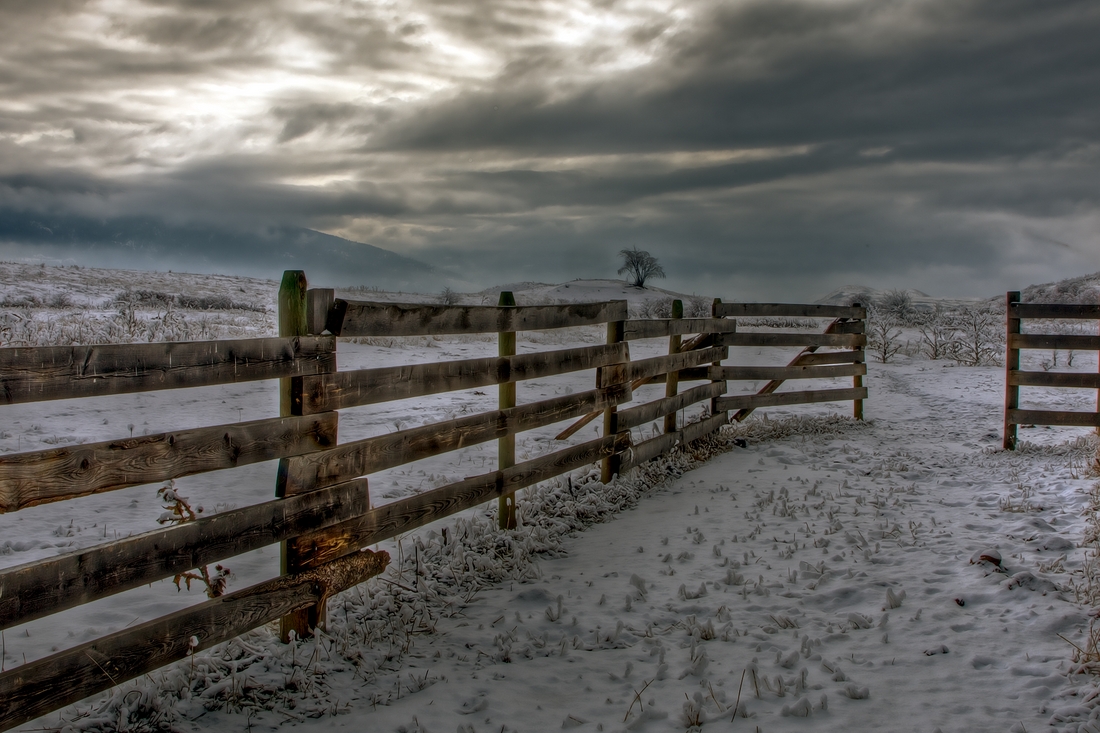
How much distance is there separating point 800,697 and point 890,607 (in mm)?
1461

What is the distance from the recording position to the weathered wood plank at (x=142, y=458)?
287 centimetres

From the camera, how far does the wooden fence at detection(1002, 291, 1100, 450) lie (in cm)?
952

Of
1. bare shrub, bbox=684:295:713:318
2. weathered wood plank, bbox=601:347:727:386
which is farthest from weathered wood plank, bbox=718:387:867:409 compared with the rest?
bare shrub, bbox=684:295:713:318

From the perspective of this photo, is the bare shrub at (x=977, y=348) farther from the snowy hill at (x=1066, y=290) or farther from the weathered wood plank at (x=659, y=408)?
the snowy hill at (x=1066, y=290)

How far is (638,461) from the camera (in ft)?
27.2

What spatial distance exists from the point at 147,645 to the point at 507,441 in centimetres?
330

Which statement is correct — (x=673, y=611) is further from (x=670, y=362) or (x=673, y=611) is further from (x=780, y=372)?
(x=780, y=372)

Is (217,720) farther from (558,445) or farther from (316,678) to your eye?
(558,445)

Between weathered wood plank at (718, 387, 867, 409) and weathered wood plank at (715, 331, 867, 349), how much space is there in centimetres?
87

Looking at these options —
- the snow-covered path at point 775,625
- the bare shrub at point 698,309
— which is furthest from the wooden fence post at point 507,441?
the bare shrub at point 698,309

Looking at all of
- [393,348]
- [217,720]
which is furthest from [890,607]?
[393,348]

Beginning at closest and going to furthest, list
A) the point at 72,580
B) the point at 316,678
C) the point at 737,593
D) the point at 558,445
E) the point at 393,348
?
the point at 72,580 < the point at 316,678 < the point at 737,593 < the point at 558,445 < the point at 393,348

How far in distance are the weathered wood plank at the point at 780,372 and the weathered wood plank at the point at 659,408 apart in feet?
0.77

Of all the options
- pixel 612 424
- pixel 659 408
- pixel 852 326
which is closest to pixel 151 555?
pixel 612 424
